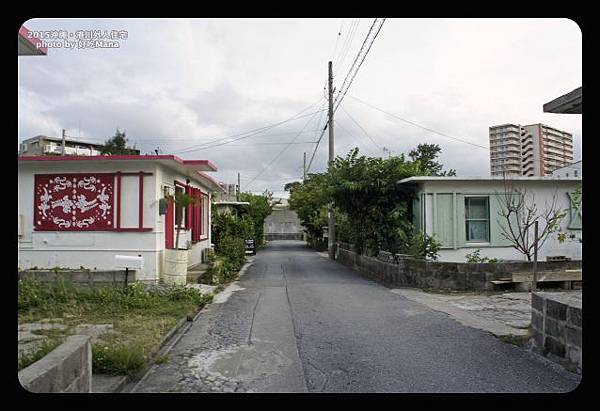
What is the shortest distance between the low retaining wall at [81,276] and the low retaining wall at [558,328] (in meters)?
7.57

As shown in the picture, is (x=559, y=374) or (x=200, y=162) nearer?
(x=559, y=374)

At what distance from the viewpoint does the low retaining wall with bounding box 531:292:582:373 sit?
182 inches

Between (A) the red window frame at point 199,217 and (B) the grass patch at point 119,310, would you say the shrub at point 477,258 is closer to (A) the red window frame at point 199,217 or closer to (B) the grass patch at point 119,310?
(B) the grass patch at point 119,310

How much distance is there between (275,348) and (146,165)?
20.6 feet

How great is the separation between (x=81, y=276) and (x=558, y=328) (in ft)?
27.6

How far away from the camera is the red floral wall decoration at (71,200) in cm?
1041

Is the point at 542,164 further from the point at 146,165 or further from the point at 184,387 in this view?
the point at 184,387

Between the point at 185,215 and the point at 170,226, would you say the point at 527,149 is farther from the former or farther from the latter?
the point at 185,215

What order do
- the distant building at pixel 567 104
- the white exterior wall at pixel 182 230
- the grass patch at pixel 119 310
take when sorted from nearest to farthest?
the grass patch at pixel 119 310
the distant building at pixel 567 104
the white exterior wall at pixel 182 230

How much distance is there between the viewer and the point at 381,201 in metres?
14.3

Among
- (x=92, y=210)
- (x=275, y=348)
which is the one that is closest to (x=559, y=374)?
(x=275, y=348)

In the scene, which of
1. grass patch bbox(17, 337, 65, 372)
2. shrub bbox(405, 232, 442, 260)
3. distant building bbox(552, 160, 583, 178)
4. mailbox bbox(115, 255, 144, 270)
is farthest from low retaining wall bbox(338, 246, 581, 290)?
grass patch bbox(17, 337, 65, 372)

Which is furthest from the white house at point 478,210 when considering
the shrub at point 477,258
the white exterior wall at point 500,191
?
the shrub at point 477,258
